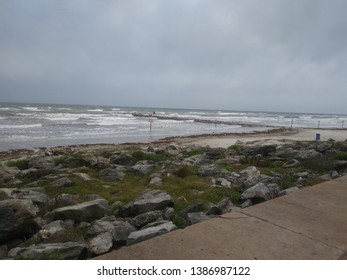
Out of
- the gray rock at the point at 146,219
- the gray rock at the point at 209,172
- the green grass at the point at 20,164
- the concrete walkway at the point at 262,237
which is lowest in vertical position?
the green grass at the point at 20,164

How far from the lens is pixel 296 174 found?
6.71m

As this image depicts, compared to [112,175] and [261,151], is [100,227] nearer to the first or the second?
[112,175]

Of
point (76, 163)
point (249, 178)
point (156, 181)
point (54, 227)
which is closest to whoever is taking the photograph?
point (54, 227)

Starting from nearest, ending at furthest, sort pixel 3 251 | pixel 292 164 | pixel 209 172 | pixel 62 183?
pixel 3 251, pixel 62 183, pixel 209 172, pixel 292 164

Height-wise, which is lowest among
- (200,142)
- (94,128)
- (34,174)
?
(94,128)

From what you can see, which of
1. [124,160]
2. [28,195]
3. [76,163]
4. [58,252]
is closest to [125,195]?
[28,195]

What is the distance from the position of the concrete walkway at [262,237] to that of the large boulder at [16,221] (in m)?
2.18

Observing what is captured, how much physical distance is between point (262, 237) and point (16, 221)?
313cm

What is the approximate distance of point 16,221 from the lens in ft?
13.1

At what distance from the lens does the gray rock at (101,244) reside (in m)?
3.27

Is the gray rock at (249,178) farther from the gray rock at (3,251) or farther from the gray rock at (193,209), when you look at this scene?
the gray rock at (3,251)

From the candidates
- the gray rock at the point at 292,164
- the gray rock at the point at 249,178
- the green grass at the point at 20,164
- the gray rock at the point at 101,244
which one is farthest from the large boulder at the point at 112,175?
the gray rock at the point at 292,164

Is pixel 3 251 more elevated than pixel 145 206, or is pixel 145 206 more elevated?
pixel 145 206

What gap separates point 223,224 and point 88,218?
2345mm
